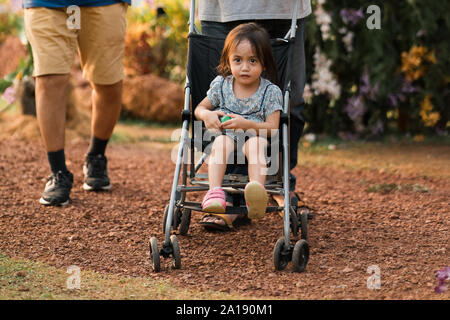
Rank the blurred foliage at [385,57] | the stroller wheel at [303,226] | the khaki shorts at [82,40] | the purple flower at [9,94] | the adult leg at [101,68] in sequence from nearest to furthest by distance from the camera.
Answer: the stroller wheel at [303,226], the khaki shorts at [82,40], the adult leg at [101,68], the blurred foliage at [385,57], the purple flower at [9,94]

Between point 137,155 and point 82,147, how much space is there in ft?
1.96

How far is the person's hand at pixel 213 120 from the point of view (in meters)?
3.65

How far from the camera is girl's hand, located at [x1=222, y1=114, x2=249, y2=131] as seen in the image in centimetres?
359

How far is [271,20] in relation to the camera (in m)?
4.20

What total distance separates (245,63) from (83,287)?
144 cm

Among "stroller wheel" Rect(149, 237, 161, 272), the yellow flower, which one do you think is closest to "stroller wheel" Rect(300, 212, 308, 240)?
"stroller wheel" Rect(149, 237, 161, 272)

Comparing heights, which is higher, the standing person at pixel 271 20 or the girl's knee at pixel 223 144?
the standing person at pixel 271 20

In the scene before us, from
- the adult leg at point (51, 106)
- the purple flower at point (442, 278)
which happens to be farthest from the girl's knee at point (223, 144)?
the adult leg at point (51, 106)

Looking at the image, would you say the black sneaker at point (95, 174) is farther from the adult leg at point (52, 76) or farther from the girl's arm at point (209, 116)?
the girl's arm at point (209, 116)

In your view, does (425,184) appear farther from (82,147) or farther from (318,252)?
(82,147)

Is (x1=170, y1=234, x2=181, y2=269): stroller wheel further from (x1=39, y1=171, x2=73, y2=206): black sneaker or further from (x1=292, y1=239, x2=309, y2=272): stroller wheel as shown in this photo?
(x1=39, y1=171, x2=73, y2=206): black sneaker

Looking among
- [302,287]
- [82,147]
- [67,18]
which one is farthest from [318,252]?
[82,147]

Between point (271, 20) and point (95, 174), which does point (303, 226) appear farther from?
point (95, 174)

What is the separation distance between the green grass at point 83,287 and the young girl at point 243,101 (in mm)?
493
